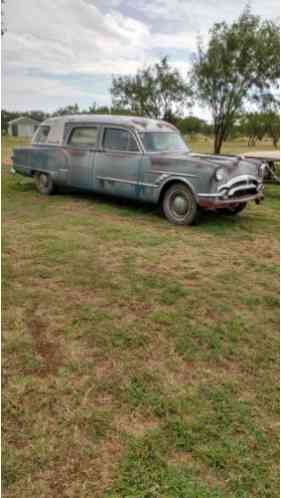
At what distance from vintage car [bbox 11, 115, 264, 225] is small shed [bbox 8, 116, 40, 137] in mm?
54896

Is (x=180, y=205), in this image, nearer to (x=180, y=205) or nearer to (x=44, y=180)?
(x=180, y=205)

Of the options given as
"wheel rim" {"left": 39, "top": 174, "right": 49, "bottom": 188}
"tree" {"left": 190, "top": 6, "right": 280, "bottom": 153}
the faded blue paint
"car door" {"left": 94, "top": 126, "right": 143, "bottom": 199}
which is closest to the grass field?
the faded blue paint

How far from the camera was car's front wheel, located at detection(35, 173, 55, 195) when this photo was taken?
8.30m

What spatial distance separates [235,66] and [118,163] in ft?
28.3

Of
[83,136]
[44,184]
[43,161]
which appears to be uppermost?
[83,136]

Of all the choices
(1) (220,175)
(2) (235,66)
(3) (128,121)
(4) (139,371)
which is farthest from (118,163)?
(2) (235,66)

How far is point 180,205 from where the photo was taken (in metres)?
6.15

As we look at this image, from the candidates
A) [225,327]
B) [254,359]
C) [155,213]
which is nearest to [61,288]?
[225,327]

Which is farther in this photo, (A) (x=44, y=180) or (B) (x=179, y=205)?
(A) (x=44, y=180)

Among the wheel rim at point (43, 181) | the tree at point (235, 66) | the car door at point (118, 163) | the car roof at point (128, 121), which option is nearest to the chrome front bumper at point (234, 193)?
the car door at point (118, 163)

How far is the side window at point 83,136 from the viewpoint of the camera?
23.7ft

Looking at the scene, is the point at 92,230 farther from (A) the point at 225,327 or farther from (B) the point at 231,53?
(B) the point at 231,53

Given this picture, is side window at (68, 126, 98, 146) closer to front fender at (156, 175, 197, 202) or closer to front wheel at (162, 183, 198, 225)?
front fender at (156, 175, 197, 202)

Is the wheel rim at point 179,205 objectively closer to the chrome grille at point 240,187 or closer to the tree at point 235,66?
the chrome grille at point 240,187
